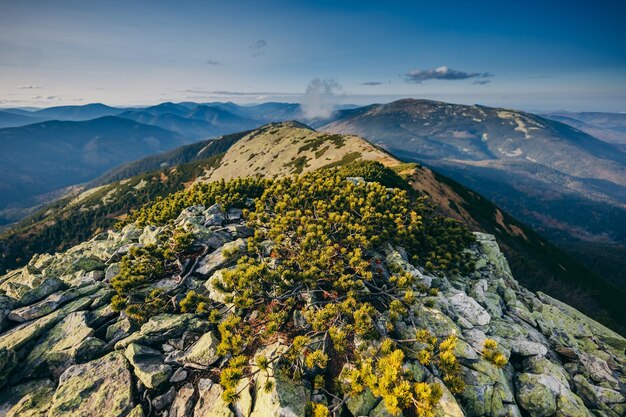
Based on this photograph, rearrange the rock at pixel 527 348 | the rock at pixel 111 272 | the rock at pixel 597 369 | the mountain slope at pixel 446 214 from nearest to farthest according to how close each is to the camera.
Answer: the rock at pixel 527 348 < the rock at pixel 597 369 < the rock at pixel 111 272 < the mountain slope at pixel 446 214

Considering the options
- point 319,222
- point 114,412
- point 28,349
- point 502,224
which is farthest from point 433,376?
point 502,224

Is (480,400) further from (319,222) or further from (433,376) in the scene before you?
(319,222)

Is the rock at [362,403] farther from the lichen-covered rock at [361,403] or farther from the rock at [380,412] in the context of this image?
the rock at [380,412]

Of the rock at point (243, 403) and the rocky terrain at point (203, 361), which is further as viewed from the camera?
the rocky terrain at point (203, 361)

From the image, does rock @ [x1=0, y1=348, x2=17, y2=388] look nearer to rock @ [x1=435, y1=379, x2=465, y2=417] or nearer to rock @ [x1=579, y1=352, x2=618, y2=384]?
rock @ [x1=435, y1=379, x2=465, y2=417]

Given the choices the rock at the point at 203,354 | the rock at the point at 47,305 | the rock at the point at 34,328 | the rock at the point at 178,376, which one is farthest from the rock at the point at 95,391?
the rock at the point at 47,305

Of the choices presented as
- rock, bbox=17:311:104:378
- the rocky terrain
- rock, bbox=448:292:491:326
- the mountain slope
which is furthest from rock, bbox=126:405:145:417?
the mountain slope
